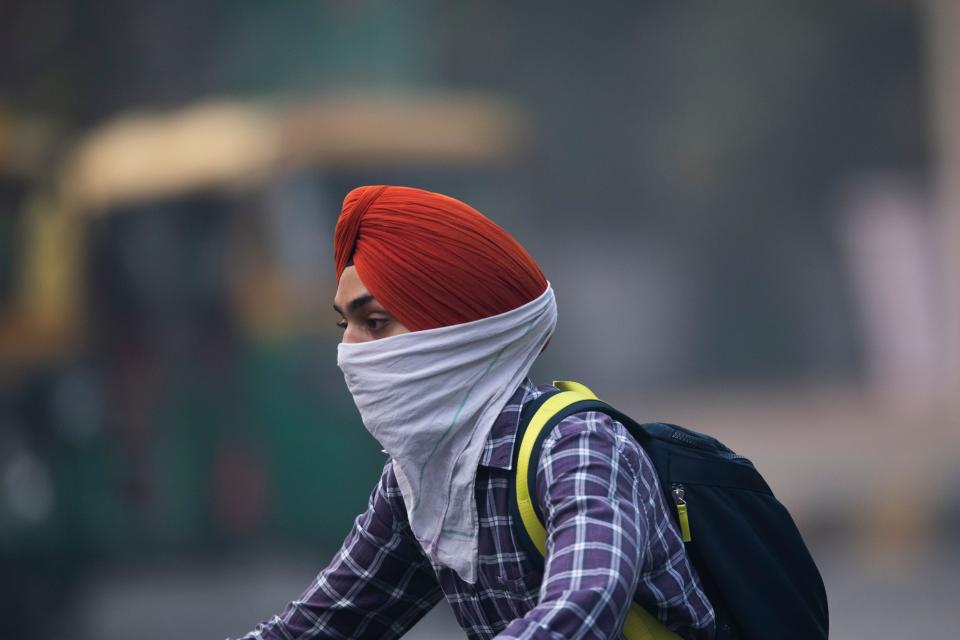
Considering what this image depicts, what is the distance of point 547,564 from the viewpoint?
1.62 metres

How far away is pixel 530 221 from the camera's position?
27.5ft

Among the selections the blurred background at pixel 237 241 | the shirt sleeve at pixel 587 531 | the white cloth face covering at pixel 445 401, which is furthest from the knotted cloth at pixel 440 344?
the blurred background at pixel 237 241

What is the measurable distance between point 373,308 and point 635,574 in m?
0.47

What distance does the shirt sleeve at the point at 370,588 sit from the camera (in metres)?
2.00

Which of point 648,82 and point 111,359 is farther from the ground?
point 648,82

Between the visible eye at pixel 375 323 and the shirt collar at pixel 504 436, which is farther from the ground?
the visible eye at pixel 375 323

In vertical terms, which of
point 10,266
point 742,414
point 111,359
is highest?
point 10,266

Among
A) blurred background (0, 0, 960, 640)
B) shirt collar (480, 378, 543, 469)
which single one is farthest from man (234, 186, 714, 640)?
blurred background (0, 0, 960, 640)

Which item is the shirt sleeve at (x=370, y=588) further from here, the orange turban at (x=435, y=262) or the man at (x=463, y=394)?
the orange turban at (x=435, y=262)

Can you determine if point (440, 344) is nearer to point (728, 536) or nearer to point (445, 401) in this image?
point (445, 401)

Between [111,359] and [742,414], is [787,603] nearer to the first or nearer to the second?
[111,359]

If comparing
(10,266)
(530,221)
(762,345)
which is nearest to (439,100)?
(530,221)

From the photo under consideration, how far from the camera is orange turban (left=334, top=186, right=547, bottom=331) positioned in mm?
1798

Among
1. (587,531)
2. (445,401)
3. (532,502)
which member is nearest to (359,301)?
(445,401)
